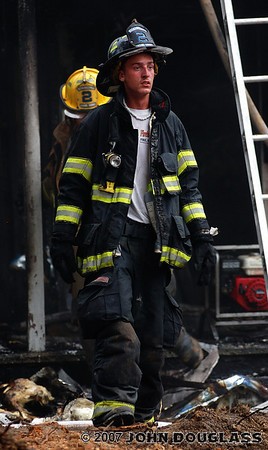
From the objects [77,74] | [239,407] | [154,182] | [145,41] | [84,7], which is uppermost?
[84,7]

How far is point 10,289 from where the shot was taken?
9.52 meters

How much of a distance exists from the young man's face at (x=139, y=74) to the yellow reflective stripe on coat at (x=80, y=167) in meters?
0.47

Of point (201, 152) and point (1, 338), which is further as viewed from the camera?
point (201, 152)

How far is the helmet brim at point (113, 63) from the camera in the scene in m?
5.77

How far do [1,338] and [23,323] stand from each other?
647 millimetres

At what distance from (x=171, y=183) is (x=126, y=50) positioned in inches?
30.6

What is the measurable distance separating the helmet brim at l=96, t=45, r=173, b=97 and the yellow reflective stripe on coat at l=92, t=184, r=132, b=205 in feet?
2.20

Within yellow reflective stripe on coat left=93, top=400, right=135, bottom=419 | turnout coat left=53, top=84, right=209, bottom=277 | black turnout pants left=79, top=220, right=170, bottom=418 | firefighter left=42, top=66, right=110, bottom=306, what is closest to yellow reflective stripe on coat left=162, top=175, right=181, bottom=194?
turnout coat left=53, top=84, right=209, bottom=277

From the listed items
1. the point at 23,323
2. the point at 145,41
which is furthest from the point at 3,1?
the point at 145,41

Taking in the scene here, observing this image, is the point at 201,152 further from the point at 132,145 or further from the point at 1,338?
the point at 132,145

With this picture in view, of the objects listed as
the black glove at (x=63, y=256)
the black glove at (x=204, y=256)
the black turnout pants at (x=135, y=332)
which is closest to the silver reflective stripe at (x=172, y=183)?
the black turnout pants at (x=135, y=332)

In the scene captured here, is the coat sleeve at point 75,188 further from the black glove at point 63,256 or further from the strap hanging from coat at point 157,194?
the strap hanging from coat at point 157,194

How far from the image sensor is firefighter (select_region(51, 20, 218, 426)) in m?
5.61

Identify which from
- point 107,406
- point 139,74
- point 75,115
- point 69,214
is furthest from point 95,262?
point 75,115
